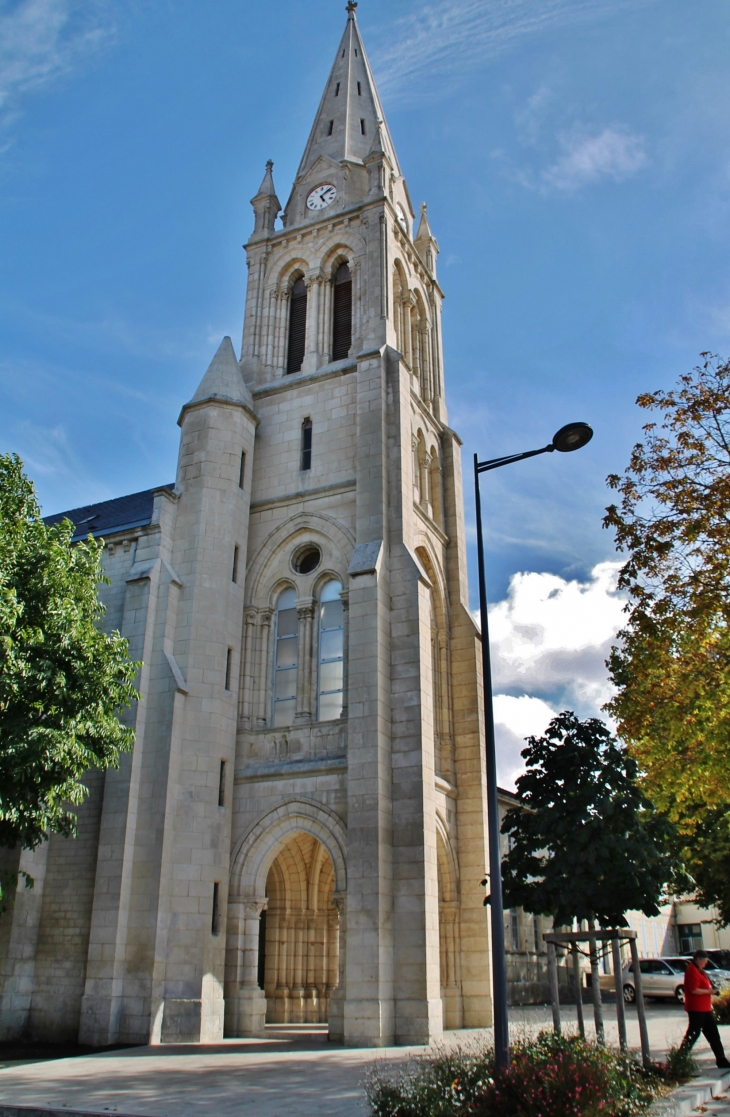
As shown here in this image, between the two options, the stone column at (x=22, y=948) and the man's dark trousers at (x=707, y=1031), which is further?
the stone column at (x=22, y=948)

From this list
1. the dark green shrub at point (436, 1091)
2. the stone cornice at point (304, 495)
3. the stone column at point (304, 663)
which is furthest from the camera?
the stone cornice at point (304, 495)

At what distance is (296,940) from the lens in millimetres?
24953

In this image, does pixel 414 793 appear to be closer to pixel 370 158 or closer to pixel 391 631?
pixel 391 631

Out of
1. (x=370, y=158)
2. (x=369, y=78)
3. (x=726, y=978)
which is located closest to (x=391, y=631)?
(x=370, y=158)

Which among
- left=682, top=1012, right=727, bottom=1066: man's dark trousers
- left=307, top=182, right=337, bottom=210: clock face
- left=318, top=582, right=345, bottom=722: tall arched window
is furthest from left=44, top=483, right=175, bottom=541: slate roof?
left=682, top=1012, right=727, bottom=1066: man's dark trousers

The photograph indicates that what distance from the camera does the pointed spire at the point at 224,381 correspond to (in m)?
27.0

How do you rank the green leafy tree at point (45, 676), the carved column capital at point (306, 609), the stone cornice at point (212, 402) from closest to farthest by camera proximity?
1. the green leafy tree at point (45, 676)
2. the carved column capital at point (306, 609)
3. the stone cornice at point (212, 402)

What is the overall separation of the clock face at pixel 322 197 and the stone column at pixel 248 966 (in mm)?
24130

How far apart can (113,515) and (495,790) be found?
22.7m

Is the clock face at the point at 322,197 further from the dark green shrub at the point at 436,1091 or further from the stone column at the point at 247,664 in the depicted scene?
the dark green shrub at the point at 436,1091

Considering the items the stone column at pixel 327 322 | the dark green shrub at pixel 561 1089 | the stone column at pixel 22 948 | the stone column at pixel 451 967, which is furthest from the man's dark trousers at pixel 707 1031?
the stone column at pixel 327 322

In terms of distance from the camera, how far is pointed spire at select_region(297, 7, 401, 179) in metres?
34.3

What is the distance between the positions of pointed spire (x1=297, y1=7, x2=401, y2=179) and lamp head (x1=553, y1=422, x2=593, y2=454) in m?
23.7

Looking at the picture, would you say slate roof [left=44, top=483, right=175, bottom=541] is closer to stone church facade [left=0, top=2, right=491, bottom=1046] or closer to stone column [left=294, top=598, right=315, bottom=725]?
stone church facade [left=0, top=2, right=491, bottom=1046]
